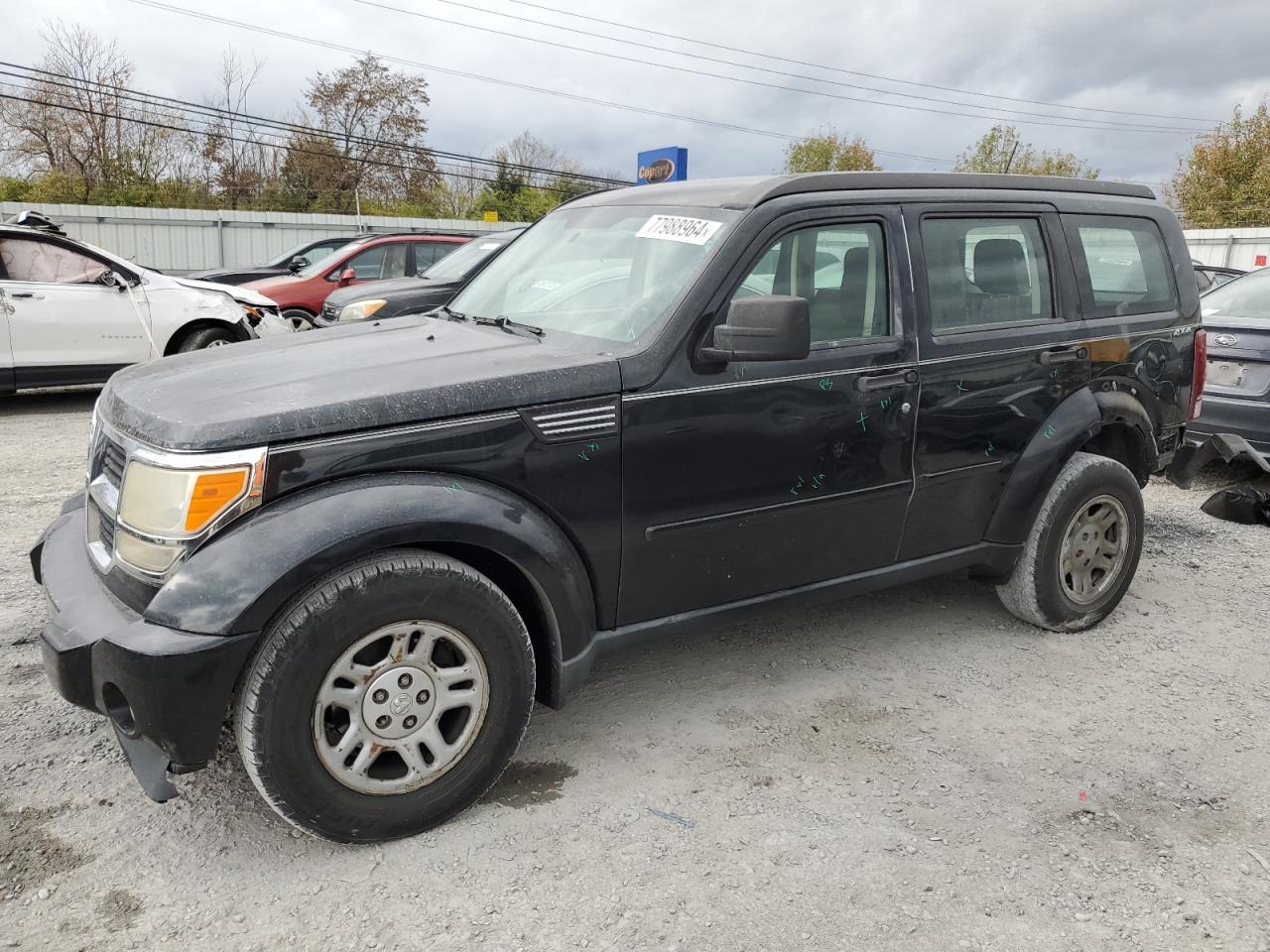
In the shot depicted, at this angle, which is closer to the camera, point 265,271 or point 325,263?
point 325,263

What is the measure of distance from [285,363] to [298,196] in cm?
3727

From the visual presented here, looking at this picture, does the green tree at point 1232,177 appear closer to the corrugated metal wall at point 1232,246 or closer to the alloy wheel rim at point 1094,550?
the corrugated metal wall at point 1232,246

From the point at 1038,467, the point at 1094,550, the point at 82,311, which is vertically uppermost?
the point at 82,311

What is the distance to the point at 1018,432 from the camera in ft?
12.8

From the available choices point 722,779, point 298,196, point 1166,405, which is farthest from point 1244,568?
point 298,196

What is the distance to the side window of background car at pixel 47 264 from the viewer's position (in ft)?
26.7

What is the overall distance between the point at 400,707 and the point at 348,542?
495 millimetres

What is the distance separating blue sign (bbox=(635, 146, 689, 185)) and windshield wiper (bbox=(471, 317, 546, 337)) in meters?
14.4

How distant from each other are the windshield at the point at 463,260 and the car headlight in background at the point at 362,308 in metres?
1.03

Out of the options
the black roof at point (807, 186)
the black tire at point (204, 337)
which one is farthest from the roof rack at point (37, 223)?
the black roof at point (807, 186)

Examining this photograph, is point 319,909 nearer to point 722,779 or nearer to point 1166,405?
point 722,779

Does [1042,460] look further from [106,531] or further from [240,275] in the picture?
[240,275]

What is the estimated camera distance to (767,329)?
289 centimetres

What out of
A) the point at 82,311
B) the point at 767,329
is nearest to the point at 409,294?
the point at 82,311
